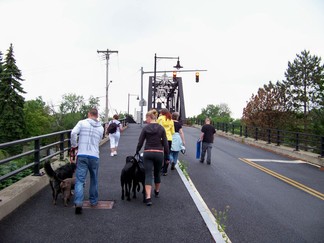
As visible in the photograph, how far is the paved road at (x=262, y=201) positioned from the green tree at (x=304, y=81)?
179 ft

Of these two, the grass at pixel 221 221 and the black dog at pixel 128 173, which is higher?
the black dog at pixel 128 173

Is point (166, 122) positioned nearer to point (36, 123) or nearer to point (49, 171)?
point (49, 171)

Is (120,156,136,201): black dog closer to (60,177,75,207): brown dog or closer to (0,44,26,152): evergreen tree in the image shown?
(60,177,75,207): brown dog

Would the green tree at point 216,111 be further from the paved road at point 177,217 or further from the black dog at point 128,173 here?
the black dog at point 128,173

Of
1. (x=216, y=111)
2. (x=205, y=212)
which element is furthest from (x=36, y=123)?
(x=216, y=111)

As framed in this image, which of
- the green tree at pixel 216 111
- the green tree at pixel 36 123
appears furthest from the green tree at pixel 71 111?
the green tree at pixel 216 111

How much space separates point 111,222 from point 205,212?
5.67 ft

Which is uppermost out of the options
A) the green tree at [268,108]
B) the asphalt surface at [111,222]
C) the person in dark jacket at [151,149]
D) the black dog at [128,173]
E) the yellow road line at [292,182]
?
the green tree at [268,108]

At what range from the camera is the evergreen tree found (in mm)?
60562

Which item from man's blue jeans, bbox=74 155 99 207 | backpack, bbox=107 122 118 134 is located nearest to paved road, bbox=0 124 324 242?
man's blue jeans, bbox=74 155 99 207

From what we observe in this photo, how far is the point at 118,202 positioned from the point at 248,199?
2791 mm

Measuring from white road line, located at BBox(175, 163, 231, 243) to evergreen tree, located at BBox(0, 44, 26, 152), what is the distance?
57326 millimetres

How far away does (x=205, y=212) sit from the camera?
6492mm

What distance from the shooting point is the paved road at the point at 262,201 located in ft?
18.4
